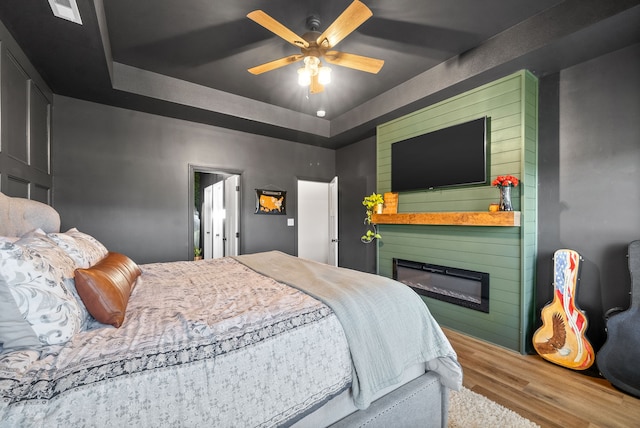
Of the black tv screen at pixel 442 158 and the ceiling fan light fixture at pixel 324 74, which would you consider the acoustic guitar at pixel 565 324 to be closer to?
the black tv screen at pixel 442 158

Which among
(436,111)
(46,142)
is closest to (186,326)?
(46,142)

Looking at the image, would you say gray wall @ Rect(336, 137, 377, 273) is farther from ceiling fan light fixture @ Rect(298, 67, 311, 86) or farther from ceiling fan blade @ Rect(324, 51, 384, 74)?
ceiling fan light fixture @ Rect(298, 67, 311, 86)

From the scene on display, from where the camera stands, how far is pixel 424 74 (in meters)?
3.05

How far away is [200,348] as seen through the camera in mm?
923

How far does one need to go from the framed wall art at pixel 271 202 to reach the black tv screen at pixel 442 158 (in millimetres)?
1865

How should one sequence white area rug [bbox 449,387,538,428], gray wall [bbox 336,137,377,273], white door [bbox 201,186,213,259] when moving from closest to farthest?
1. white area rug [bbox 449,387,538,428]
2. gray wall [bbox 336,137,377,273]
3. white door [bbox 201,186,213,259]

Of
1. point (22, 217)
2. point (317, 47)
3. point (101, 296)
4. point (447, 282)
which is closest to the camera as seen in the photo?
point (101, 296)

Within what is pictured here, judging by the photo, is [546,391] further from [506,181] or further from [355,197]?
[355,197]

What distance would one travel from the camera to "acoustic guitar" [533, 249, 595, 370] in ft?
7.16

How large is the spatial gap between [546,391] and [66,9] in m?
4.30

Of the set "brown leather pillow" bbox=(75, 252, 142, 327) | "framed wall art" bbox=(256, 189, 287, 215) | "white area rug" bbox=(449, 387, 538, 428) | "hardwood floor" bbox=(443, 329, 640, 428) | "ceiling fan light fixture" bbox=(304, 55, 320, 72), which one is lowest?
"hardwood floor" bbox=(443, 329, 640, 428)

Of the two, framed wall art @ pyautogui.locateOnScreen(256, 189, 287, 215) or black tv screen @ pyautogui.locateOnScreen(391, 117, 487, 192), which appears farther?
framed wall art @ pyautogui.locateOnScreen(256, 189, 287, 215)

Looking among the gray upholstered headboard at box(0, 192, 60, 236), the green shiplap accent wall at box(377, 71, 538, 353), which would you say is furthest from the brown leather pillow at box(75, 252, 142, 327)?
the green shiplap accent wall at box(377, 71, 538, 353)

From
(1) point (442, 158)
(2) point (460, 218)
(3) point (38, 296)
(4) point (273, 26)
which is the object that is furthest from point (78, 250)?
(1) point (442, 158)
